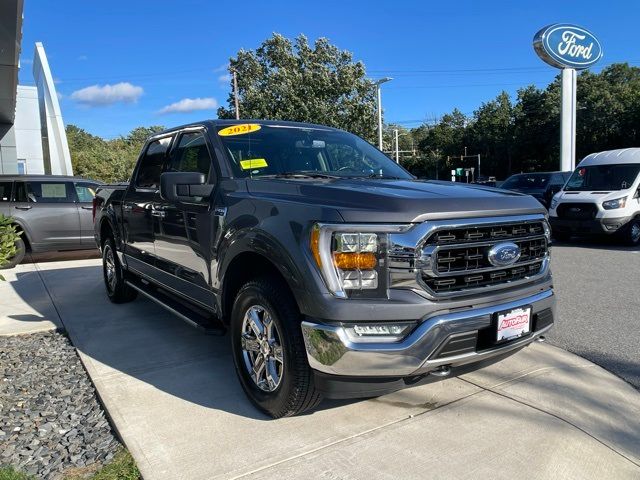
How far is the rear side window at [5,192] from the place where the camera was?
9.91 m

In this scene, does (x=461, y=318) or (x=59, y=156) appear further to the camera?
(x=59, y=156)

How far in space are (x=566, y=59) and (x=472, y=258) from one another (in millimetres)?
23063

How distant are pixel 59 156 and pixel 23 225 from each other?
19.9 m

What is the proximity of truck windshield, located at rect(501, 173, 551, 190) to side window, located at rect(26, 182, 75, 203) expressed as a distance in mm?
Answer: 12789

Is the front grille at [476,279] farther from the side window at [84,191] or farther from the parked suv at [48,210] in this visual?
the side window at [84,191]

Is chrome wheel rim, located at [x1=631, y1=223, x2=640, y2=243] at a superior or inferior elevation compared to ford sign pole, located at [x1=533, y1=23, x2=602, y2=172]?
inferior

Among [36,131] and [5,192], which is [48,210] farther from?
[36,131]

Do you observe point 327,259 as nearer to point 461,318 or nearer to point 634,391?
point 461,318

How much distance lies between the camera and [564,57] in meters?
22.4

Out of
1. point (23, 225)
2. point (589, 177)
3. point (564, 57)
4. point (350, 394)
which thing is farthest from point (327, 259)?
point (564, 57)

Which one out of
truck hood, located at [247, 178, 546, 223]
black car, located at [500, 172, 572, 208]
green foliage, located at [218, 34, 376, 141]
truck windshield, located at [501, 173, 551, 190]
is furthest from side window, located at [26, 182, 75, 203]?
green foliage, located at [218, 34, 376, 141]

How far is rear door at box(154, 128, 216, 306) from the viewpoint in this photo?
396cm

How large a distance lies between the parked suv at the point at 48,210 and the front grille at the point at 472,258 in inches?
335

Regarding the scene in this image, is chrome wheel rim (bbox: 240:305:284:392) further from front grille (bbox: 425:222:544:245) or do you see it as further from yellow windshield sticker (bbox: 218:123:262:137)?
yellow windshield sticker (bbox: 218:123:262:137)
